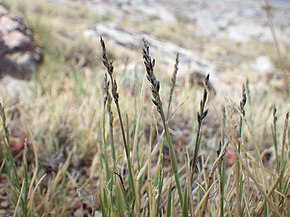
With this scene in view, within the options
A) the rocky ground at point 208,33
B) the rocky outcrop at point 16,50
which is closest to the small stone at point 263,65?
the rocky ground at point 208,33

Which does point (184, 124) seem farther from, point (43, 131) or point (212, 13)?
point (212, 13)

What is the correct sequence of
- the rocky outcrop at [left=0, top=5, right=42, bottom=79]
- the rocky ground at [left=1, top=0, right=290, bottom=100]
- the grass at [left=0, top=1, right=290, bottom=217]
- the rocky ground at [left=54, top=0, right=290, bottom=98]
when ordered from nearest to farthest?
the grass at [left=0, top=1, right=290, bottom=217]
the rocky outcrop at [left=0, top=5, right=42, bottom=79]
the rocky ground at [left=1, top=0, right=290, bottom=100]
the rocky ground at [left=54, top=0, right=290, bottom=98]

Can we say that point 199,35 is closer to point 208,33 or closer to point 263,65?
point 208,33

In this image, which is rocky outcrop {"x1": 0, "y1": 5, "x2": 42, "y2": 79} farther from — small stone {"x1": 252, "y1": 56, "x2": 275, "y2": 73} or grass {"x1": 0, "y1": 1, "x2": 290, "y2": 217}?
small stone {"x1": 252, "y1": 56, "x2": 275, "y2": 73}

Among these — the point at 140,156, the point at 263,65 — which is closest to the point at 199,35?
the point at 263,65

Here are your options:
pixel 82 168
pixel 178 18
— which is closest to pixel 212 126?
pixel 82 168

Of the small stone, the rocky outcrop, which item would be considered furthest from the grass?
the small stone
